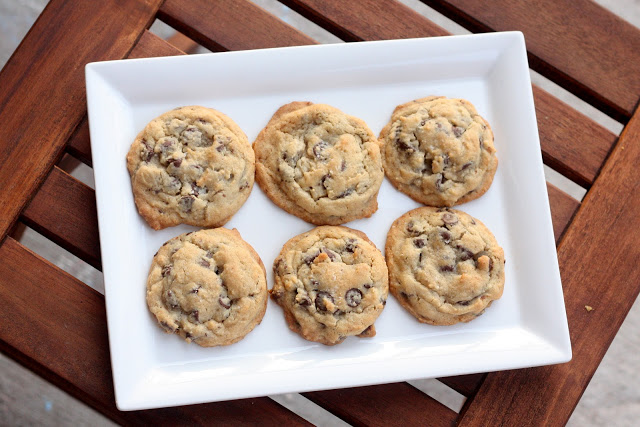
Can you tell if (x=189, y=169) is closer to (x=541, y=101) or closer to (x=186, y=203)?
(x=186, y=203)

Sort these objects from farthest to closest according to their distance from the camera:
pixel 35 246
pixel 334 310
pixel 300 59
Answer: pixel 35 246, pixel 300 59, pixel 334 310

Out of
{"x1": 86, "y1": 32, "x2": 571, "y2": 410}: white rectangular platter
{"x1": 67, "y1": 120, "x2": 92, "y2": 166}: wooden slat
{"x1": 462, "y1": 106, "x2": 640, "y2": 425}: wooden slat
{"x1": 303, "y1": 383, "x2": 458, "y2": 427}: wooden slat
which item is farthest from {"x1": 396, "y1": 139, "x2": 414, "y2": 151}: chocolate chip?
{"x1": 67, "y1": 120, "x2": 92, "y2": 166}: wooden slat

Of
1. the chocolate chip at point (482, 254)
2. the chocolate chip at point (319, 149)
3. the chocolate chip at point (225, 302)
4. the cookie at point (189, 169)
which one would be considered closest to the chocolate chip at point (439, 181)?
the chocolate chip at point (482, 254)

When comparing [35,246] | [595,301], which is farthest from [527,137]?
[35,246]

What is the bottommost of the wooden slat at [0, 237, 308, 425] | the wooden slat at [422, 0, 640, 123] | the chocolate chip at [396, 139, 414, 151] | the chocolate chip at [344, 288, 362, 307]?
the wooden slat at [0, 237, 308, 425]

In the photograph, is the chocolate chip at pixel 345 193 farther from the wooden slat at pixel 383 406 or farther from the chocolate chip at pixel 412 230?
the wooden slat at pixel 383 406

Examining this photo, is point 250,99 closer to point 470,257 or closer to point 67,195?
point 67,195

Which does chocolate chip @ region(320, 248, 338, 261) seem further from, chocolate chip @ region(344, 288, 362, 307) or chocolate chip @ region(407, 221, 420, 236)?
chocolate chip @ region(407, 221, 420, 236)
